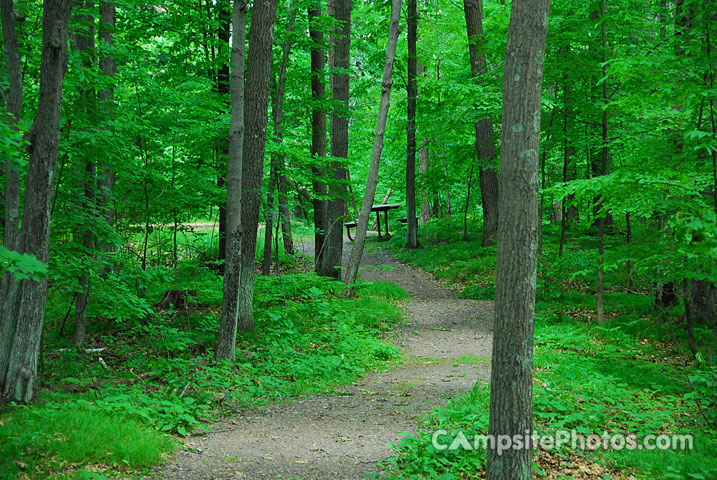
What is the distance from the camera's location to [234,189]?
7.09 metres

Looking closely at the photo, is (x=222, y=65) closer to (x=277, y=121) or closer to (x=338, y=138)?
(x=277, y=121)

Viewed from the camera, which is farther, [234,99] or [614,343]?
[614,343]

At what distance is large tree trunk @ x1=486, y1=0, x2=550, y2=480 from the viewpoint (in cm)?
346

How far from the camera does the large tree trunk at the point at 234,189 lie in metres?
7.01

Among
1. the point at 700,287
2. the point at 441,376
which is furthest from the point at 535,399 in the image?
the point at 700,287

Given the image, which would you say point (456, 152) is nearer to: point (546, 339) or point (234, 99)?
point (546, 339)

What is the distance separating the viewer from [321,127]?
41.7 ft

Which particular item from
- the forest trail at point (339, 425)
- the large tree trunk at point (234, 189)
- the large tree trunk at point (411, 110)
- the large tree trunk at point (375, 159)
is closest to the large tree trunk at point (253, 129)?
the large tree trunk at point (234, 189)

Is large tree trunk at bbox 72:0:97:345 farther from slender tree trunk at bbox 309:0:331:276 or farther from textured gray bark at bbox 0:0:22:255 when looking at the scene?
slender tree trunk at bbox 309:0:331:276

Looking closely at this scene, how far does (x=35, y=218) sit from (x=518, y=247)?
431 centimetres

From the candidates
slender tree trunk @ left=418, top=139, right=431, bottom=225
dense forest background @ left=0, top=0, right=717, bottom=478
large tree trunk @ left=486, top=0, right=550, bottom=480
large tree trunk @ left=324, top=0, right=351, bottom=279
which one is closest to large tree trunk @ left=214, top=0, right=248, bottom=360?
dense forest background @ left=0, top=0, right=717, bottom=478

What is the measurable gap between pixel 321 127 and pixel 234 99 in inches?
228

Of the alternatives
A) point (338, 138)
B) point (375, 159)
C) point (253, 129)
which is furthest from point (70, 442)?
point (338, 138)

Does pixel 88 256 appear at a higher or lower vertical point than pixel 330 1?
lower
